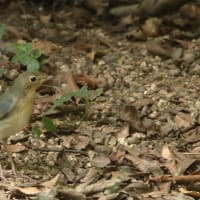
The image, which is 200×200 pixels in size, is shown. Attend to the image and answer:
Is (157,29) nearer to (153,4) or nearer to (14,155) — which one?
(153,4)

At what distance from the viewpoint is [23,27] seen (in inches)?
345

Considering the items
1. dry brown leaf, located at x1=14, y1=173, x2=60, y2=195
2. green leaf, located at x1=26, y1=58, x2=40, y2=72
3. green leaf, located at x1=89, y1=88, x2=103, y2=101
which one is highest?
green leaf, located at x1=26, y1=58, x2=40, y2=72

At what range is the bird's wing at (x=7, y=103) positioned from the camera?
6.18 metres

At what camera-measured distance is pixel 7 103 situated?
20.5ft

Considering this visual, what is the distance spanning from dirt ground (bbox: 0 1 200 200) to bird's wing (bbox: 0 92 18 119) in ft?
1.60

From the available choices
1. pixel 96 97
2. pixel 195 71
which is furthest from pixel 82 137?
pixel 195 71

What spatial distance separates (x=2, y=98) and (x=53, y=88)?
139 cm

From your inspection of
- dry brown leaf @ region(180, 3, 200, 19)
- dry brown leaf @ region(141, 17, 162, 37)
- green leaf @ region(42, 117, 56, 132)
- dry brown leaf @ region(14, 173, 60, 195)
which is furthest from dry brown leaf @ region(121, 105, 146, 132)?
dry brown leaf @ region(180, 3, 200, 19)

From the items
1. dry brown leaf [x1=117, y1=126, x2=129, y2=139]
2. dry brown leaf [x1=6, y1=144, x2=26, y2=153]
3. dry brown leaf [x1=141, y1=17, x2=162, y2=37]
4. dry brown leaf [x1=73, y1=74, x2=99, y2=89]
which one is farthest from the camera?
dry brown leaf [x1=141, y1=17, x2=162, y2=37]

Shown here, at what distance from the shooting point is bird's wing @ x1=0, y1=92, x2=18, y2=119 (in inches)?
243

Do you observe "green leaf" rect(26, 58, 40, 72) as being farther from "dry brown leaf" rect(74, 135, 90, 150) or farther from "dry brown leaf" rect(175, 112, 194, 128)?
"dry brown leaf" rect(175, 112, 194, 128)

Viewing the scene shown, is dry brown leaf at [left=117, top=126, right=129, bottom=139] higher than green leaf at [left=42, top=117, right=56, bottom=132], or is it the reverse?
green leaf at [left=42, top=117, right=56, bottom=132]

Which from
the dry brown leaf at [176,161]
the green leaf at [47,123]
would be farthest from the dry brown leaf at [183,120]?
the green leaf at [47,123]

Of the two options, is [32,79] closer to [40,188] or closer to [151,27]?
[40,188]
